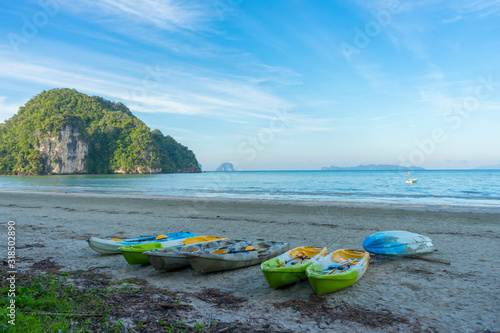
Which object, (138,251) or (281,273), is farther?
(138,251)

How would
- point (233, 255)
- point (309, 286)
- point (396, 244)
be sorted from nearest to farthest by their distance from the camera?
point (309, 286), point (233, 255), point (396, 244)

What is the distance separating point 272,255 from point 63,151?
115m

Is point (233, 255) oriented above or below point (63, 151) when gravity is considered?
below

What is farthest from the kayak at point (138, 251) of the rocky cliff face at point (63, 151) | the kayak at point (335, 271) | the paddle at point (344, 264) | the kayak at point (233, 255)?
the rocky cliff face at point (63, 151)

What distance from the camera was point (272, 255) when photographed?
713cm

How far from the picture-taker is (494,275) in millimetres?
6156

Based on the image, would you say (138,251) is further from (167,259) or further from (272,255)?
(272,255)

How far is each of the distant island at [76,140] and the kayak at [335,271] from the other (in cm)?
11607

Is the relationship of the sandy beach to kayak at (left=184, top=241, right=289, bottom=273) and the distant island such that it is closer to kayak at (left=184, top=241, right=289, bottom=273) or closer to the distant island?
kayak at (left=184, top=241, right=289, bottom=273)

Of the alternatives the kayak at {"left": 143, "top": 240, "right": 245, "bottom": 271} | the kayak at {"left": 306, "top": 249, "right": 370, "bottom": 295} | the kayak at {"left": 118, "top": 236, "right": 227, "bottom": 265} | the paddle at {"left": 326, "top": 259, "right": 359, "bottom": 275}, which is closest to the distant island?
the kayak at {"left": 118, "top": 236, "right": 227, "bottom": 265}

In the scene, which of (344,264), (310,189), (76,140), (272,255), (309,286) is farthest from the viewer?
(76,140)

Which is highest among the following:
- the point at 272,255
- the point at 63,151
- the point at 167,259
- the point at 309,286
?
the point at 63,151

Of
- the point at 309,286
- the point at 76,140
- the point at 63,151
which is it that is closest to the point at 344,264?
the point at 309,286

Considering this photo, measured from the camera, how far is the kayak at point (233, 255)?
19.9ft
